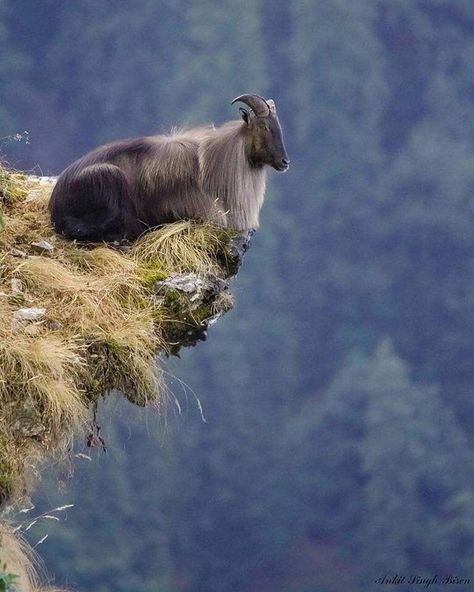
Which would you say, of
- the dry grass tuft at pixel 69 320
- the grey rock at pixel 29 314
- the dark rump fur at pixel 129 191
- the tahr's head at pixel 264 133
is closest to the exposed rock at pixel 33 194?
the dry grass tuft at pixel 69 320

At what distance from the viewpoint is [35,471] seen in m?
6.21

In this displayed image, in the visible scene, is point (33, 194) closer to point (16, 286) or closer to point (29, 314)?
point (16, 286)

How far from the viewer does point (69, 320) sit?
278 inches

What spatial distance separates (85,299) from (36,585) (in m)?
1.90

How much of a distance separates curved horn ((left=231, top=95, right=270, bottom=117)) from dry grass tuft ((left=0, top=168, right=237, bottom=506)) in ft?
3.78

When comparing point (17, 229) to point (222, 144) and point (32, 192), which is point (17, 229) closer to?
point (32, 192)

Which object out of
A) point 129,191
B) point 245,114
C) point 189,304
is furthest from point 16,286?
point 245,114

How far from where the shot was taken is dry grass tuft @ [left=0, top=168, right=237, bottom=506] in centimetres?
626

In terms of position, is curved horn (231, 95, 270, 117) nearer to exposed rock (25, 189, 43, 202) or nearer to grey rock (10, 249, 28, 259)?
exposed rock (25, 189, 43, 202)

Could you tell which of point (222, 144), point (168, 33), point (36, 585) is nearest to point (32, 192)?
point (222, 144)

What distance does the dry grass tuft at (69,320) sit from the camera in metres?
6.26

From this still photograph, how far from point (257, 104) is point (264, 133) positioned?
0.24m

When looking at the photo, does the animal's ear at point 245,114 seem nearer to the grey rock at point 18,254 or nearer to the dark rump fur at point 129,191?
→ the dark rump fur at point 129,191

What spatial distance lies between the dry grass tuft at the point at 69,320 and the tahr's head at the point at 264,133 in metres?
0.93
